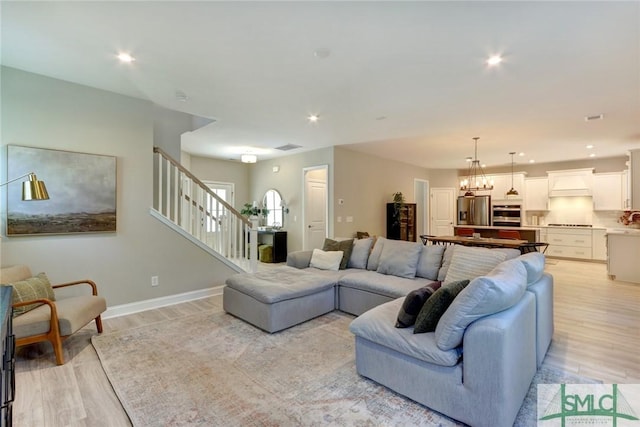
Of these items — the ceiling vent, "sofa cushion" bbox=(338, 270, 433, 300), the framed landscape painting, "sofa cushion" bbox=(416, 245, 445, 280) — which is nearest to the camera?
the framed landscape painting

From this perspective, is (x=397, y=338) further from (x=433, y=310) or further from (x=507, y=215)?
(x=507, y=215)

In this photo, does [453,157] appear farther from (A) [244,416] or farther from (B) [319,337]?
(A) [244,416]

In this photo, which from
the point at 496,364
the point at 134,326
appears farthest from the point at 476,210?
the point at 134,326

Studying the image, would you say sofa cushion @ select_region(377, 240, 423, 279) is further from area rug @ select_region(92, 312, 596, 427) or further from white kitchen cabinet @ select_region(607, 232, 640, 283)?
white kitchen cabinet @ select_region(607, 232, 640, 283)

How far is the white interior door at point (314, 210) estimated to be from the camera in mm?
6871

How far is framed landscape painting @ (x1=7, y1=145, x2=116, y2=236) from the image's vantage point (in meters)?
3.01

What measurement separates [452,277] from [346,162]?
4.04 m

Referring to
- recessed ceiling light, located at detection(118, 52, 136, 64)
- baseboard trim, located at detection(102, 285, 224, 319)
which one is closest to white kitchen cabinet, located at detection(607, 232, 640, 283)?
baseboard trim, located at detection(102, 285, 224, 319)

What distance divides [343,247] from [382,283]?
111cm

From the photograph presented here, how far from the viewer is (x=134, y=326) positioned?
332 centimetres

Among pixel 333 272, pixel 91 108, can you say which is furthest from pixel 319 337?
pixel 91 108

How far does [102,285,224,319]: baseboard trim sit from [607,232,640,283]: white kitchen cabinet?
6923mm

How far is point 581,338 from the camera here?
300 cm

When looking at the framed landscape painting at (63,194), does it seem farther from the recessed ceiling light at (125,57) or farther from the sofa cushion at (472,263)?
the sofa cushion at (472,263)
